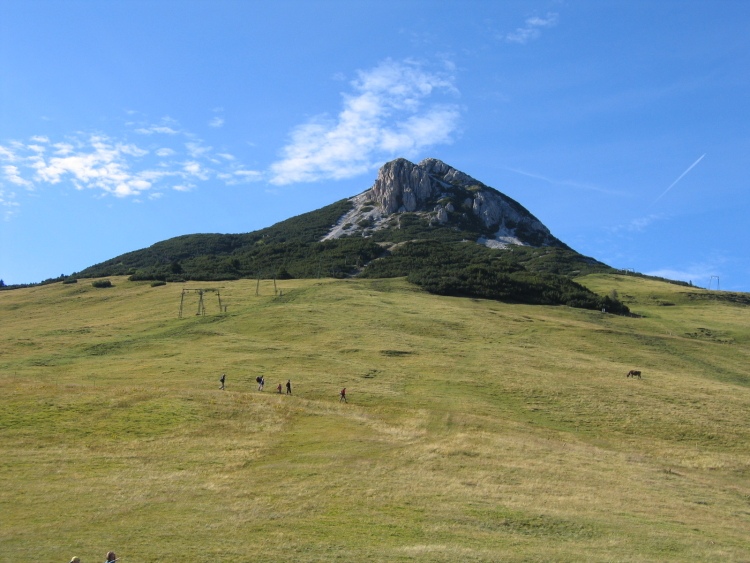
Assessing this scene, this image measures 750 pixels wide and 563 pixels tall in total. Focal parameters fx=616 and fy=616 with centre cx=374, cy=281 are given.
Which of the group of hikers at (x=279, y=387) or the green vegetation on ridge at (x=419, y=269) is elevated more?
the green vegetation on ridge at (x=419, y=269)

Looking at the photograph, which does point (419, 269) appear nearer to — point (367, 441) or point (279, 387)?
point (279, 387)

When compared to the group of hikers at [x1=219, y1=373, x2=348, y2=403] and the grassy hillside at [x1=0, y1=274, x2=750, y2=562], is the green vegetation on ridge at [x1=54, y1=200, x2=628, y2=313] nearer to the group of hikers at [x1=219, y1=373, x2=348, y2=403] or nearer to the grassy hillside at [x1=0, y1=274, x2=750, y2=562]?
the grassy hillside at [x1=0, y1=274, x2=750, y2=562]

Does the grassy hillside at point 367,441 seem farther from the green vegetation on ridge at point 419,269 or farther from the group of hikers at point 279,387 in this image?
the green vegetation on ridge at point 419,269

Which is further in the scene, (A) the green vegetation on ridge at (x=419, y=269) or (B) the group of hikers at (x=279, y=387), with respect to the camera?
(A) the green vegetation on ridge at (x=419, y=269)

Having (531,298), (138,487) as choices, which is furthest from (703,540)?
(531,298)

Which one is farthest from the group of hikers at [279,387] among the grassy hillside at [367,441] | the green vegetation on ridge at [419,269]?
the green vegetation on ridge at [419,269]

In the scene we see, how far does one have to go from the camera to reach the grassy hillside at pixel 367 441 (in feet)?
86.3

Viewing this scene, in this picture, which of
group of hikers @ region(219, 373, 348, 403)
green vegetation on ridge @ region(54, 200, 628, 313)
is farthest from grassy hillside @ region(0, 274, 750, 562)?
green vegetation on ridge @ region(54, 200, 628, 313)

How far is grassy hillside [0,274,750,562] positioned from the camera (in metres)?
26.3

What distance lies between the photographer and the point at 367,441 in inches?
1646

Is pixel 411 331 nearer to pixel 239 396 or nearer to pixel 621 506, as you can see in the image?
pixel 239 396

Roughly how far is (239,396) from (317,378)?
9654mm

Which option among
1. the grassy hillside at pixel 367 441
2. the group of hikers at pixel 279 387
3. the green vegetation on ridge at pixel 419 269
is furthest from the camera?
the green vegetation on ridge at pixel 419 269

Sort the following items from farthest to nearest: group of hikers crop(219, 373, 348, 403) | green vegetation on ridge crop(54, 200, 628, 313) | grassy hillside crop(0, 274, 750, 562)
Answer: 1. green vegetation on ridge crop(54, 200, 628, 313)
2. group of hikers crop(219, 373, 348, 403)
3. grassy hillside crop(0, 274, 750, 562)
